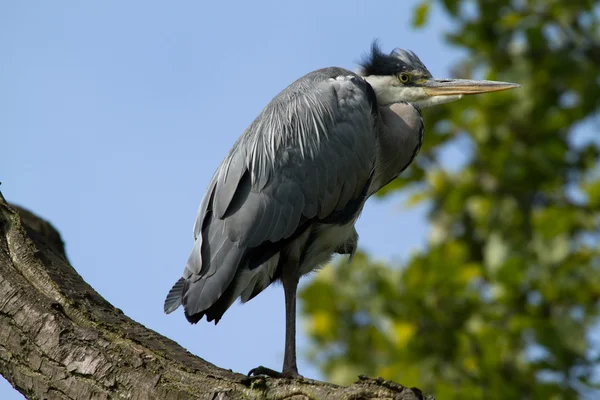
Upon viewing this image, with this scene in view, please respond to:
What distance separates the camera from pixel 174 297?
4.28 metres

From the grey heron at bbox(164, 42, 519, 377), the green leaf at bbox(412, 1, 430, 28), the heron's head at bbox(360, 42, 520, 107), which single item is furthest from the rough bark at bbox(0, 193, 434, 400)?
the green leaf at bbox(412, 1, 430, 28)

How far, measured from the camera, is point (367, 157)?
15.3 ft

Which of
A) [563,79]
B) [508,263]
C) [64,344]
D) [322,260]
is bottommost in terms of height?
[64,344]

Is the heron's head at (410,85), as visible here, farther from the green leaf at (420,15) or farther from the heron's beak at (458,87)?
the green leaf at (420,15)

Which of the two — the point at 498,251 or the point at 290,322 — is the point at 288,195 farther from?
the point at 498,251

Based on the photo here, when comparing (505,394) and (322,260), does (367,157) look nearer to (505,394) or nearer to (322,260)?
(322,260)

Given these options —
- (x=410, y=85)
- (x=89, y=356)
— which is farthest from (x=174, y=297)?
(x=410, y=85)

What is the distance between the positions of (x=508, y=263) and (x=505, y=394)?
914 millimetres

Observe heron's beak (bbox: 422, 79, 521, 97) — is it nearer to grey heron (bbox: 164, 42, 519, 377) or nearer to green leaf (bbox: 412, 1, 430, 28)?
grey heron (bbox: 164, 42, 519, 377)

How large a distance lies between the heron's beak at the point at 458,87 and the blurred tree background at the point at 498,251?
4.19 feet

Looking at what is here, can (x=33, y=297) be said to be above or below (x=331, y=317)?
below

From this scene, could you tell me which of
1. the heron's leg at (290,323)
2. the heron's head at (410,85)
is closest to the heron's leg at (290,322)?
the heron's leg at (290,323)

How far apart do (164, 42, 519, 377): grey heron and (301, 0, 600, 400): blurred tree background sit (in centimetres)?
138

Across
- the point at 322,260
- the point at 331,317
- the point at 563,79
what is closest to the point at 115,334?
the point at 322,260
